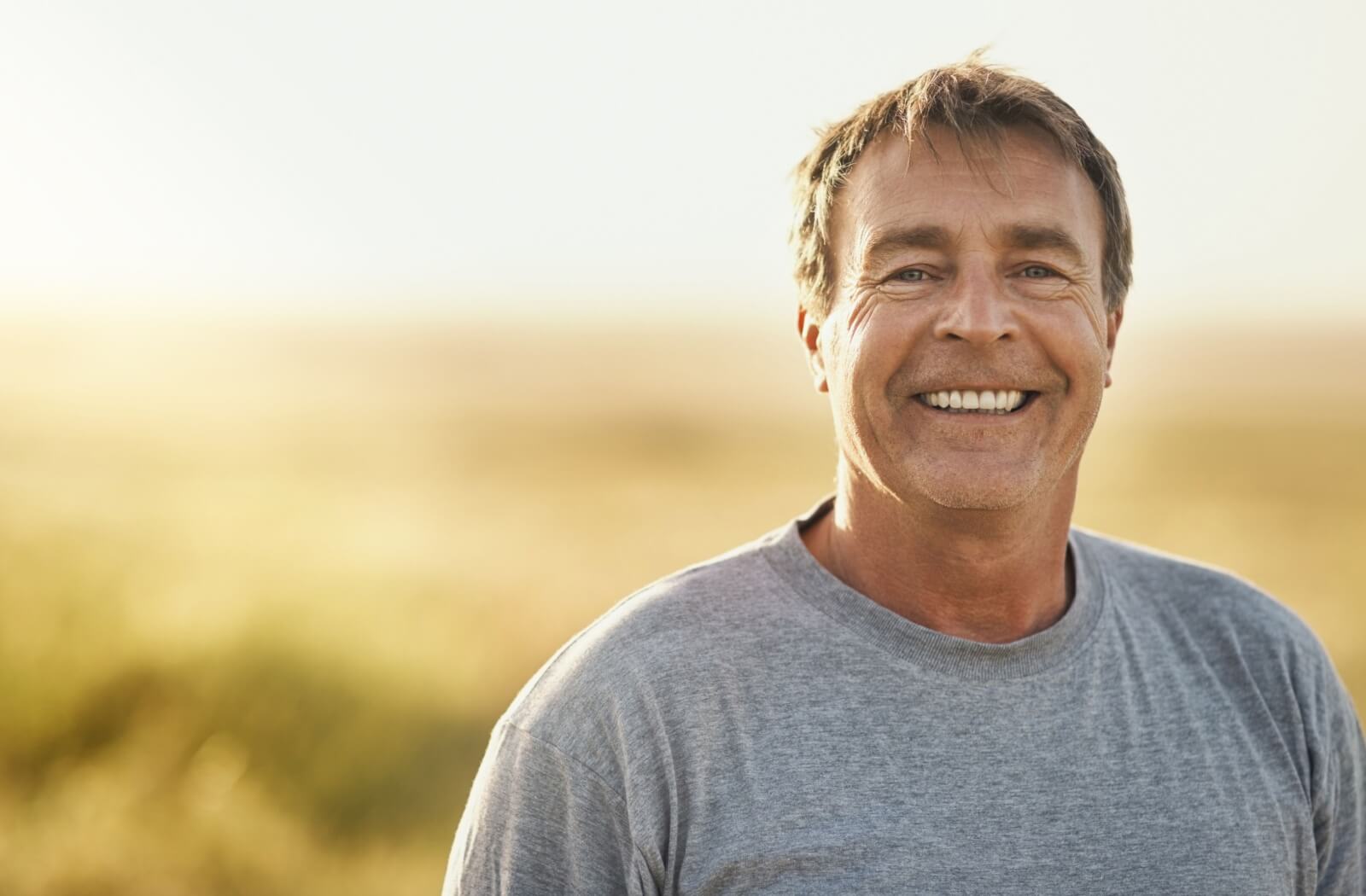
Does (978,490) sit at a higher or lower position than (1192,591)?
higher

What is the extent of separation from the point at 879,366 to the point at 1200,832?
878mm

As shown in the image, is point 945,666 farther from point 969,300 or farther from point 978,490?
point 969,300

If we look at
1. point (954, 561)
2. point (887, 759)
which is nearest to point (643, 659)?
point (887, 759)

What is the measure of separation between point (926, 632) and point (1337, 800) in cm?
78

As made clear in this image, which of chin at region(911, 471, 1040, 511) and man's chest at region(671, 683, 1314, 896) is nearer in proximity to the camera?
man's chest at region(671, 683, 1314, 896)

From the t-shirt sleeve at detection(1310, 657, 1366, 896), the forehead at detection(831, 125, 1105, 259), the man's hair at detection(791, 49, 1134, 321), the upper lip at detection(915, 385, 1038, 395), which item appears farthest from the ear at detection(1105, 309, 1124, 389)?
the t-shirt sleeve at detection(1310, 657, 1366, 896)

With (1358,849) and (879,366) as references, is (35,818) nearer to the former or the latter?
(879,366)

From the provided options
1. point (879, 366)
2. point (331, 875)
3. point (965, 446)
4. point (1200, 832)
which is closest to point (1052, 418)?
point (965, 446)

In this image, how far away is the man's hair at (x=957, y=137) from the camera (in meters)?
2.03

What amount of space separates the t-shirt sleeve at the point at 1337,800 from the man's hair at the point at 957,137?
2.67 feet

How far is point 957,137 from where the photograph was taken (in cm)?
201

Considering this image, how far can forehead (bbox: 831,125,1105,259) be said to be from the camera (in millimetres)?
1969

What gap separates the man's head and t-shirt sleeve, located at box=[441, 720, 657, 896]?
0.69 m

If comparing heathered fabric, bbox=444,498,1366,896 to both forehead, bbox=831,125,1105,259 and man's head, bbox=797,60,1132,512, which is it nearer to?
man's head, bbox=797,60,1132,512
